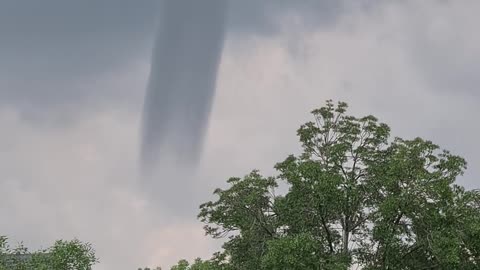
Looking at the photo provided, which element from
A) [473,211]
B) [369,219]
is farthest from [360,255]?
[473,211]

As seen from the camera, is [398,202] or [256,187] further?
[256,187]

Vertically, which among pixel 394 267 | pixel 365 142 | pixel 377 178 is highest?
pixel 365 142

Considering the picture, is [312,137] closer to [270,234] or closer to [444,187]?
[270,234]

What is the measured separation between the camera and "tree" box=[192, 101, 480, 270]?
2428cm

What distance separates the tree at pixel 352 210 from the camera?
24281mm

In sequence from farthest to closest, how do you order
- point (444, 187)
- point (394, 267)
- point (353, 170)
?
point (353, 170)
point (394, 267)
point (444, 187)

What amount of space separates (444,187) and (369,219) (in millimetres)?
3995

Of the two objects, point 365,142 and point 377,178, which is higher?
point 365,142

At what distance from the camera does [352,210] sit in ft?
88.7

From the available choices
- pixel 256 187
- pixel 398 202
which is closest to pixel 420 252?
pixel 398 202

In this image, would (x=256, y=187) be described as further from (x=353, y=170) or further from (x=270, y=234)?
Answer: (x=353, y=170)

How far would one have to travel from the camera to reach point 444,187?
24.2 meters

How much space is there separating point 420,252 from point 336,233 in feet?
13.8

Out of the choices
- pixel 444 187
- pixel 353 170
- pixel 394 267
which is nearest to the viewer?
pixel 444 187
